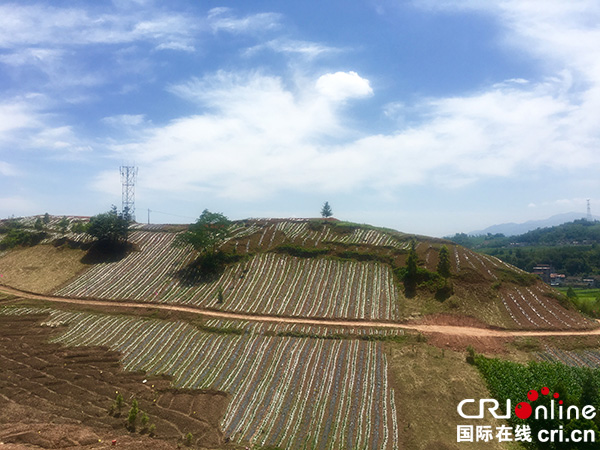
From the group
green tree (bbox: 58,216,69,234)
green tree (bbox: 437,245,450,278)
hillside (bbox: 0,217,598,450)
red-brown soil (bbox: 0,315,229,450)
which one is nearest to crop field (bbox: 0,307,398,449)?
hillside (bbox: 0,217,598,450)

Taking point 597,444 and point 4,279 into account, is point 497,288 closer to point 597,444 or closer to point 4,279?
point 597,444

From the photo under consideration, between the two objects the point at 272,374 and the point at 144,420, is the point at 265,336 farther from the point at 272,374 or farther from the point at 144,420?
the point at 144,420

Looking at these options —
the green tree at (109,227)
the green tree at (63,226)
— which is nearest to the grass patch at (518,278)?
the green tree at (109,227)

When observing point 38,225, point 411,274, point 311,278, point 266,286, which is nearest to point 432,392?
point 411,274

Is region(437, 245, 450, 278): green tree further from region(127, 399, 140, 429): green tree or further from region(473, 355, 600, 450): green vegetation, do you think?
region(127, 399, 140, 429): green tree

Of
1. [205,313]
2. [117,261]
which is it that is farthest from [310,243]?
[117,261]

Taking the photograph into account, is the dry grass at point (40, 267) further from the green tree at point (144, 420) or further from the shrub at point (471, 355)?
the shrub at point (471, 355)
